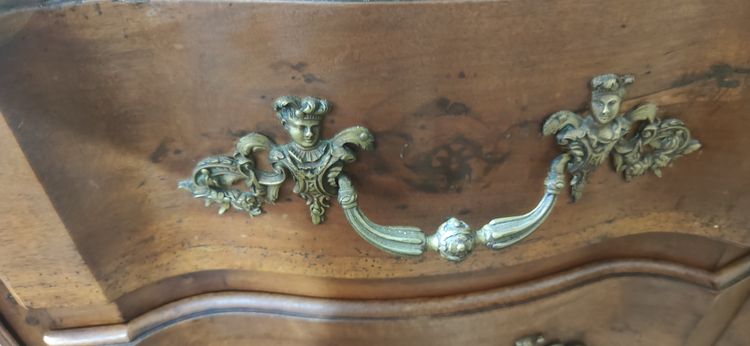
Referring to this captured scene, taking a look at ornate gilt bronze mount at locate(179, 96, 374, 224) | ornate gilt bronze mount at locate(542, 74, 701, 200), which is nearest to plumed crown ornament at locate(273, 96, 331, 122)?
ornate gilt bronze mount at locate(179, 96, 374, 224)

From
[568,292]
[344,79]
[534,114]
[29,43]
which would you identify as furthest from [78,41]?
[568,292]

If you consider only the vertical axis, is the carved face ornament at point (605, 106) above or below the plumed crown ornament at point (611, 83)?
below

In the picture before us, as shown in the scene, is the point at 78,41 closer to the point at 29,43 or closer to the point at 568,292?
the point at 29,43

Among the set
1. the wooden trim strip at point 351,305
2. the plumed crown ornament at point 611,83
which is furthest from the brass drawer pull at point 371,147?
the wooden trim strip at point 351,305

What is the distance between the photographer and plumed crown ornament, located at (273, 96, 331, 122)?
298mm

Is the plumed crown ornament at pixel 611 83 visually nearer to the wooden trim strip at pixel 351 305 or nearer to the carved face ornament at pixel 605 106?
the carved face ornament at pixel 605 106

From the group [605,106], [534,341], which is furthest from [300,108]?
[534,341]

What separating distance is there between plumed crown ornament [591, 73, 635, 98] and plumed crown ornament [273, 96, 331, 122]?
0.48ft

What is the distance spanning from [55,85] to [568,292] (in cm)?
39

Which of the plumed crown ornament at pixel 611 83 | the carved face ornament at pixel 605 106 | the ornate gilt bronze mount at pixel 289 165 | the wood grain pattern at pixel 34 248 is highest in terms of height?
the plumed crown ornament at pixel 611 83

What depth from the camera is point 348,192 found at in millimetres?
325

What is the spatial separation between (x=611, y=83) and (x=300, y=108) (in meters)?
0.17

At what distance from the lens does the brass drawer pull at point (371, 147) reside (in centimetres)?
31

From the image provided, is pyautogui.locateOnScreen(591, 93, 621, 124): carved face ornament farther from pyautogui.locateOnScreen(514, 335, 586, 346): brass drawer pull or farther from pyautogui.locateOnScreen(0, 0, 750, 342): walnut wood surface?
pyautogui.locateOnScreen(514, 335, 586, 346): brass drawer pull
